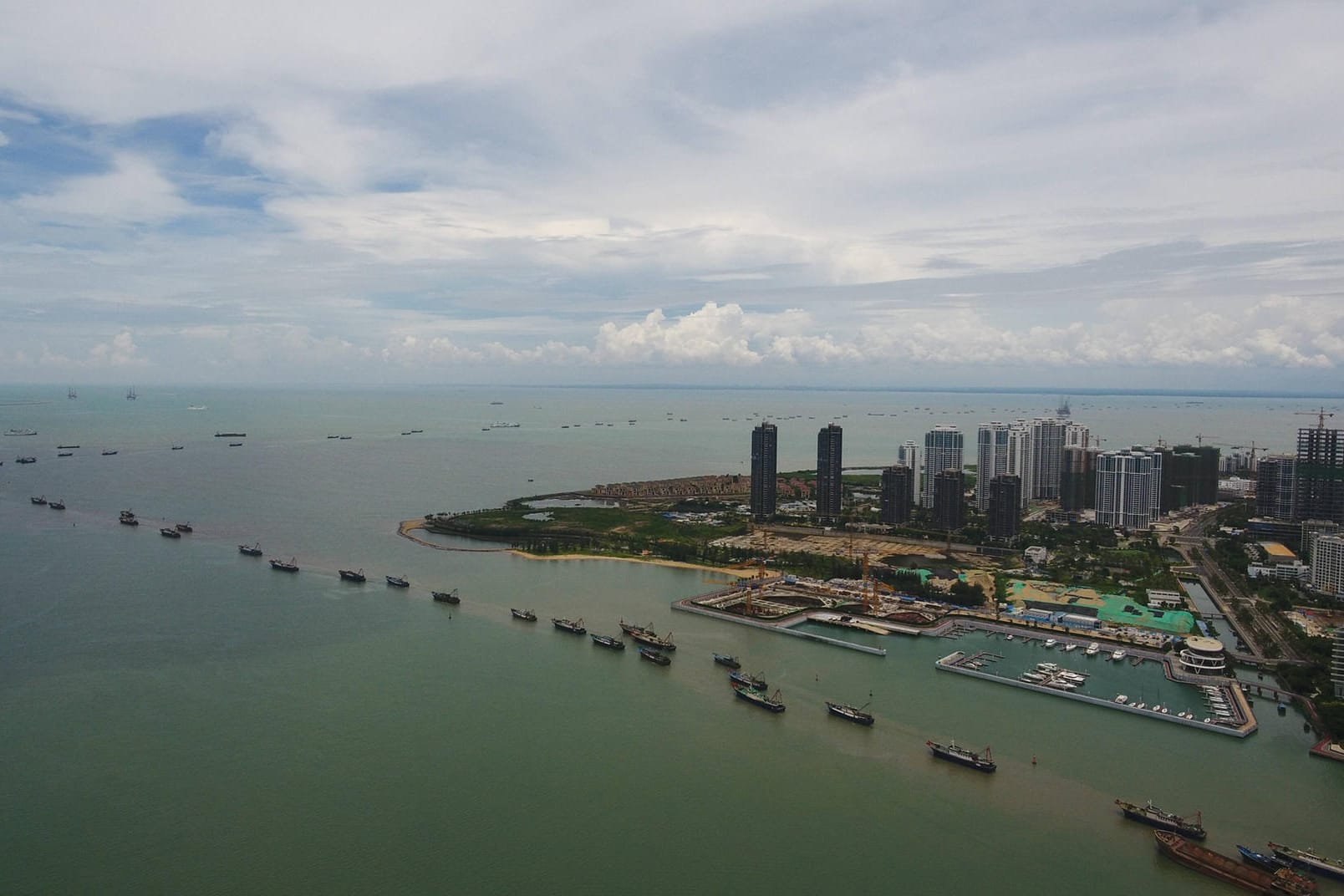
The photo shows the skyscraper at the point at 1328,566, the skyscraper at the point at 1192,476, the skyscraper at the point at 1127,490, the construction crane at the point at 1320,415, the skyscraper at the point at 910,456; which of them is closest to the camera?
the skyscraper at the point at 1328,566

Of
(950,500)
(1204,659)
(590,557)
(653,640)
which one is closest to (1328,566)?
(1204,659)

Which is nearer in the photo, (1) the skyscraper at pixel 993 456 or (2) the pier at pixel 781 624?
(2) the pier at pixel 781 624

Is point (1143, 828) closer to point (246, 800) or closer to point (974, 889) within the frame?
point (974, 889)

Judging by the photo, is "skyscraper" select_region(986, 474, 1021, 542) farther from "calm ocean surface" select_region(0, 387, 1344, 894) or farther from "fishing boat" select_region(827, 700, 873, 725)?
"fishing boat" select_region(827, 700, 873, 725)

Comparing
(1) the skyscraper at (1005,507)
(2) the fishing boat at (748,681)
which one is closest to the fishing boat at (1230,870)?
(2) the fishing boat at (748,681)

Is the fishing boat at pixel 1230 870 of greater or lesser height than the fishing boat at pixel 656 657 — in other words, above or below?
below

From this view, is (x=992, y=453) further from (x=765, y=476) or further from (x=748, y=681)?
(x=748, y=681)

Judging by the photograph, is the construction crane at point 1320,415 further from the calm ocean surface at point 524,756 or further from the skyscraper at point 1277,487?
the calm ocean surface at point 524,756
